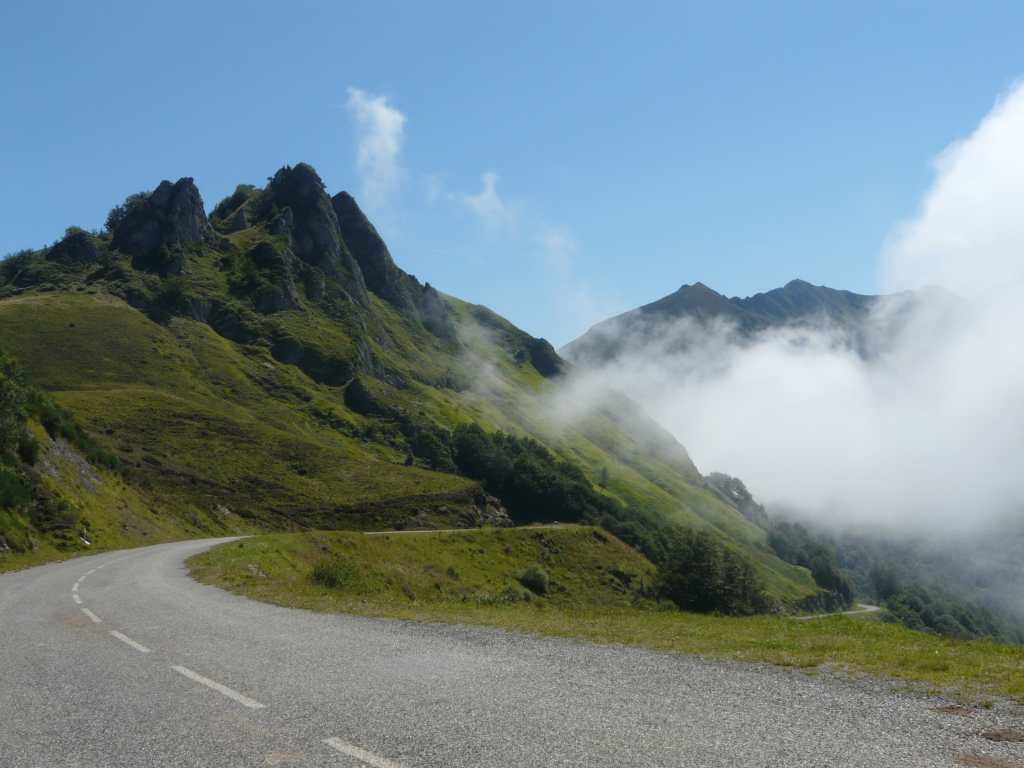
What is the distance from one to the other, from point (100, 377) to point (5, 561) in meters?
105

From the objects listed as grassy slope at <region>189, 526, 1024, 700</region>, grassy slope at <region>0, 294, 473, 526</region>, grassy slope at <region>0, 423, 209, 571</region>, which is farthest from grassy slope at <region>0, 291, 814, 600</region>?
grassy slope at <region>189, 526, 1024, 700</region>

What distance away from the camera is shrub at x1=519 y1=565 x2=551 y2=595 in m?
73.9

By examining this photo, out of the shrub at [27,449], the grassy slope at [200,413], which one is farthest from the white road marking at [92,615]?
the grassy slope at [200,413]

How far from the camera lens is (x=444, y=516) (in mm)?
100875

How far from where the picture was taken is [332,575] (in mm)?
35156

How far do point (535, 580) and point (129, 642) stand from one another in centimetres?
6205

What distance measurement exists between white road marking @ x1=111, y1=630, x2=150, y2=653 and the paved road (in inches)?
3.7

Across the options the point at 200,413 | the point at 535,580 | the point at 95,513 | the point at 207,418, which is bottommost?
the point at 535,580

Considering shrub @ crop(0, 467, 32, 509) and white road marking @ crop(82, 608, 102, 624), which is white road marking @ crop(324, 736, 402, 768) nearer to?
white road marking @ crop(82, 608, 102, 624)

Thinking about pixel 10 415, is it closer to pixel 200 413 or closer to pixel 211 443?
pixel 211 443

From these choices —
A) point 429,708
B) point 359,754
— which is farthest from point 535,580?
point 359,754

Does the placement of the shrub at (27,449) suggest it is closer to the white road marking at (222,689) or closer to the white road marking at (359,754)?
the white road marking at (222,689)

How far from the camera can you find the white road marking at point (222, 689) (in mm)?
10000

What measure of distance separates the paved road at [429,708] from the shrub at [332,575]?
18.3 meters
